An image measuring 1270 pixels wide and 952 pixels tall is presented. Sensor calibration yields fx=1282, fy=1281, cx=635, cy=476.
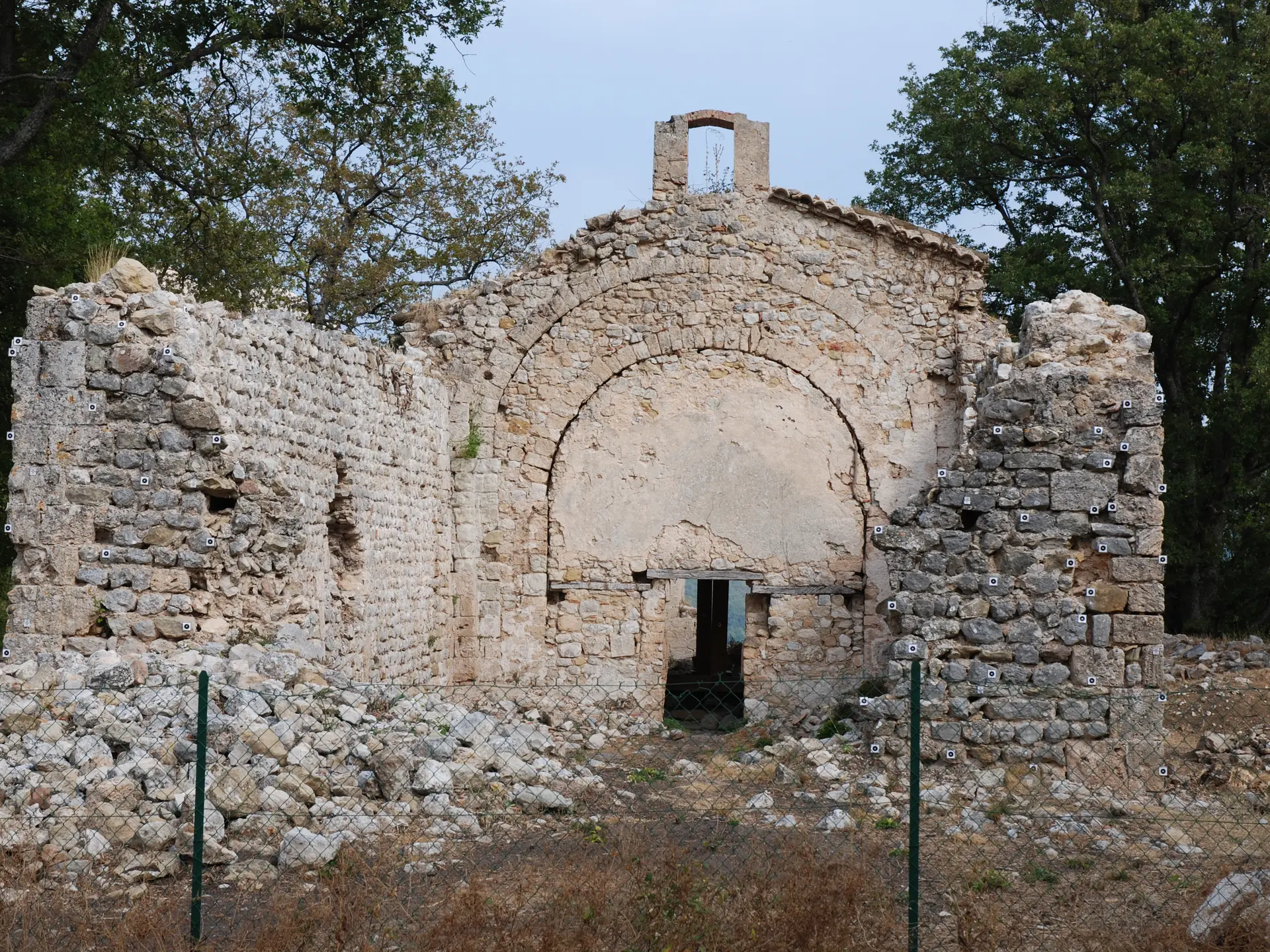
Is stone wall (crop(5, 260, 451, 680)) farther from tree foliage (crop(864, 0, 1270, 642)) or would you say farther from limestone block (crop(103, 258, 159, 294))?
tree foliage (crop(864, 0, 1270, 642))

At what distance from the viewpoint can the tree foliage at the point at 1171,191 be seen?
1781cm

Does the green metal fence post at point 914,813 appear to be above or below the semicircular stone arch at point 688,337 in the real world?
below

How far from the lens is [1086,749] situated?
30.9 ft

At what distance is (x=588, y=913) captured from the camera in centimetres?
533

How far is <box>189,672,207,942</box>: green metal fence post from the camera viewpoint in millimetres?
5371

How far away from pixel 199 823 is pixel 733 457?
27.5ft

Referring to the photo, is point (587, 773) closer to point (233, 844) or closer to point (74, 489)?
point (233, 844)

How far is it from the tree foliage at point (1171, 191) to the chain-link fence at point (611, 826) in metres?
8.87

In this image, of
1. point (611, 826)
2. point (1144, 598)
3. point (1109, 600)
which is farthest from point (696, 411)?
point (611, 826)

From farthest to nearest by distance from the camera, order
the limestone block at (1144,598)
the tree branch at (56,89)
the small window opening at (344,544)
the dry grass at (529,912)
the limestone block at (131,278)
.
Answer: the tree branch at (56,89)
the small window opening at (344,544)
the limestone block at (1144,598)
the limestone block at (131,278)
the dry grass at (529,912)

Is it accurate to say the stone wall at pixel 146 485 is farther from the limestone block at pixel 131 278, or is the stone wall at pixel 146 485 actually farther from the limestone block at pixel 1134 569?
the limestone block at pixel 1134 569

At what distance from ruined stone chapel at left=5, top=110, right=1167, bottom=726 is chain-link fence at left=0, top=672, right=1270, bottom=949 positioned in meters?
0.85

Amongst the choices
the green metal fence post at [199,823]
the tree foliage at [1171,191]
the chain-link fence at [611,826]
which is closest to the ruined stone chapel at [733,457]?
the chain-link fence at [611,826]

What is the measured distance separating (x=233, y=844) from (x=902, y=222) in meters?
9.77
